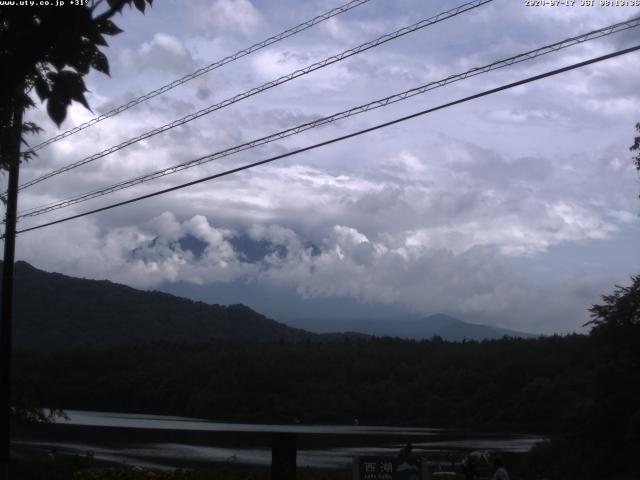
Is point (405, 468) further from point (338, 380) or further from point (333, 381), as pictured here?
point (333, 381)

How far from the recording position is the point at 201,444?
163 ft

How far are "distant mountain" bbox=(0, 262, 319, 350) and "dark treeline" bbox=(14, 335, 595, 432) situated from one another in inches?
1145

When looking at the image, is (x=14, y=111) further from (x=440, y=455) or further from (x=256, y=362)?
(x=256, y=362)

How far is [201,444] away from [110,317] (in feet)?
321

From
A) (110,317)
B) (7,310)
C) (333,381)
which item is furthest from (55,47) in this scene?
(110,317)

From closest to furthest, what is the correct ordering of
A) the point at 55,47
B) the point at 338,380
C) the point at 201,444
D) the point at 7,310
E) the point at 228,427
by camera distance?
the point at 55,47 → the point at 7,310 → the point at 201,444 → the point at 228,427 → the point at 338,380

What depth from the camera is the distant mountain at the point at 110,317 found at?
421 ft

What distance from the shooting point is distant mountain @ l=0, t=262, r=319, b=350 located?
12838 centimetres

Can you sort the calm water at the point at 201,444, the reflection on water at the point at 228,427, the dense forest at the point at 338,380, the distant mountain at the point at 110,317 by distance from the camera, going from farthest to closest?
the distant mountain at the point at 110,317
the dense forest at the point at 338,380
the reflection on water at the point at 228,427
the calm water at the point at 201,444

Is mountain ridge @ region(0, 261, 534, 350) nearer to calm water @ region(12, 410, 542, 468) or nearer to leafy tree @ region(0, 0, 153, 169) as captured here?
calm water @ region(12, 410, 542, 468)

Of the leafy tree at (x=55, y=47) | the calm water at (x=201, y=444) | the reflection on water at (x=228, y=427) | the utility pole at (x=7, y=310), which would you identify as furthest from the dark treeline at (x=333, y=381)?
the leafy tree at (x=55, y=47)

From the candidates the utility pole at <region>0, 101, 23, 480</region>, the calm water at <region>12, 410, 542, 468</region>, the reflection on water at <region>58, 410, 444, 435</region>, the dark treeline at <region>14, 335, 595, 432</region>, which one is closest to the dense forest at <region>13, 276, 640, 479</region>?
the dark treeline at <region>14, 335, 595, 432</region>

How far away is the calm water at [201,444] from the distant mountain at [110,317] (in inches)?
2329

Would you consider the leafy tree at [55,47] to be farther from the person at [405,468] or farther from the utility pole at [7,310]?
the utility pole at [7,310]
